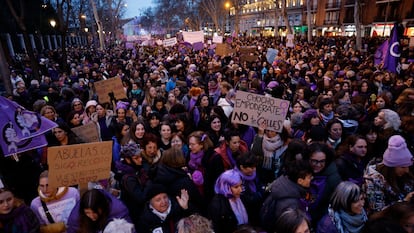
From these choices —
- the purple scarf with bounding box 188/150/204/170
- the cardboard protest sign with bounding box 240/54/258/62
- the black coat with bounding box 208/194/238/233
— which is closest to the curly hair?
the black coat with bounding box 208/194/238/233

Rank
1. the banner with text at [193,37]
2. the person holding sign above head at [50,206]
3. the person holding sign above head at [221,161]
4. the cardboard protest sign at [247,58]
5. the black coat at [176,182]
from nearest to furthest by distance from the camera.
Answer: the person holding sign above head at [50,206] → the black coat at [176,182] → the person holding sign above head at [221,161] → the cardboard protest sign at [247,58] → the banner with text at [193,37]

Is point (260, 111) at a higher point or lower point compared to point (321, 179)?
higher

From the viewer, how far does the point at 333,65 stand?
34.3 feet

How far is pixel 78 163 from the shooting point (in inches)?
123

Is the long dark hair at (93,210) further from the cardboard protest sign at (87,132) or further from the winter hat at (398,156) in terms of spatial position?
the winter hat at (398,156)

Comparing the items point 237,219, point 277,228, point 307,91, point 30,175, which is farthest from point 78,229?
point 307,91

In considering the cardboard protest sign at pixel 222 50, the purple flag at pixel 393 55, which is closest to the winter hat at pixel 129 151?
the purple flag at pixel 393 55

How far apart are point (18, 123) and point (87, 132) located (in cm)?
91

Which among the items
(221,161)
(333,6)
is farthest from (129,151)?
(333,6)

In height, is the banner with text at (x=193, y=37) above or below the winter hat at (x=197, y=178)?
above

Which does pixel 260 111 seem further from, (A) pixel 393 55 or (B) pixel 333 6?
(B) pixel 333 6

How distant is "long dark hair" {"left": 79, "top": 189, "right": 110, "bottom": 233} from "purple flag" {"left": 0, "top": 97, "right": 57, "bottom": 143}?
6.57 ft

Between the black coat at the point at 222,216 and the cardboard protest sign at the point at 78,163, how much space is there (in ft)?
4.05

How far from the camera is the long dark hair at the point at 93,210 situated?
265cm
